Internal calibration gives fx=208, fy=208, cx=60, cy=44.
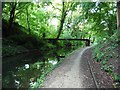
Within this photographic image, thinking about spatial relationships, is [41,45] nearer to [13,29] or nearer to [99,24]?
[13,29]

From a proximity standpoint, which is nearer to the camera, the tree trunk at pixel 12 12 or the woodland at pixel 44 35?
the woodland at pixel 44 35

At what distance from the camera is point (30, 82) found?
10828 millimetres

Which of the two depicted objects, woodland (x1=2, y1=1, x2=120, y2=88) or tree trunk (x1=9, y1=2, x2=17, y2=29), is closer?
woodland (x1=2, y1=1, x2=120, y2=88)

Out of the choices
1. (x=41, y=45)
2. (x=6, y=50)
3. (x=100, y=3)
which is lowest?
(x=41, y=45)

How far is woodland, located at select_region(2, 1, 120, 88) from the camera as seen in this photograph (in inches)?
460

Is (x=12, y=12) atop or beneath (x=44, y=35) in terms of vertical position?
atop

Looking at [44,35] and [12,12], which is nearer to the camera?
[12,12]

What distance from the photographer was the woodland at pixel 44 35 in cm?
1168

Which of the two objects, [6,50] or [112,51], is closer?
[112,51]

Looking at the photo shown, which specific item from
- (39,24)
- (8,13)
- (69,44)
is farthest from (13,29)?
(69,44)

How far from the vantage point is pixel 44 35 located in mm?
40031

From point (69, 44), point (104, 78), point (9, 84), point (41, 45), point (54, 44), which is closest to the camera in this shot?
point (104, 78)

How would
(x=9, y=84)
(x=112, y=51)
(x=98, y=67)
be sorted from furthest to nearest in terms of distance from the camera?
(x=112, y=51), (x=98, y=67), (x=9, y=84)

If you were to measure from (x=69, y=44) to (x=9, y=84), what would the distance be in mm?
38185
